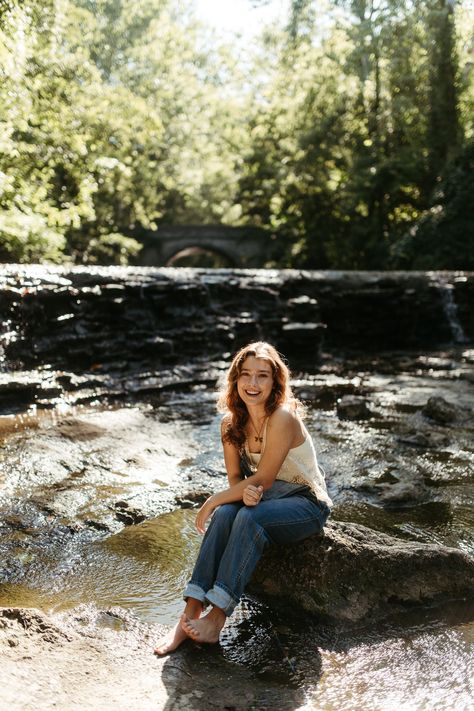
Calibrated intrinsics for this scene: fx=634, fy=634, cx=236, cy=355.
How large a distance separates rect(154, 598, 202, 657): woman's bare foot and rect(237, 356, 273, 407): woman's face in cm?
94

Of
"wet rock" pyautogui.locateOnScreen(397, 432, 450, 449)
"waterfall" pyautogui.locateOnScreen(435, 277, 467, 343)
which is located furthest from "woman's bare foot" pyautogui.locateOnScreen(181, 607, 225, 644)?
"waterfall" pyautogui.locateOnScreen(435, 277, 467, 343)

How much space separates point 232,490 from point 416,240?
1879cm

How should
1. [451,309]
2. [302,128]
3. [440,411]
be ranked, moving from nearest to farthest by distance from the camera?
[440,411] < [451,309] < [302,128]

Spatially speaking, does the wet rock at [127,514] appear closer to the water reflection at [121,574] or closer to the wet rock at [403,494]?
the water reflection at [121,574]

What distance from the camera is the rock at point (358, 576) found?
2.86 meters

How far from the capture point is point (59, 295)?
9484 millimetres

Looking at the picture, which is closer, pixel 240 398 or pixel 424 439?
pixel 240 398

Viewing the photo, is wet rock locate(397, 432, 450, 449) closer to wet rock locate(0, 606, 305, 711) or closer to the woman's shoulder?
the woman's shoulder

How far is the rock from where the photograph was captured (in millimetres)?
2855

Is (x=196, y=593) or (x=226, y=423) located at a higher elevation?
(x=226, y=423)

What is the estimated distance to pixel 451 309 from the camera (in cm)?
1418

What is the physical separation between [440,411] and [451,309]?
8060 millimetres

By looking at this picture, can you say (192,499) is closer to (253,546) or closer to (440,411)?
(253,546)

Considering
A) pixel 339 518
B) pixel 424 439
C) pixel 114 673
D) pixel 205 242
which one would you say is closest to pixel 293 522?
pixel 114 673
